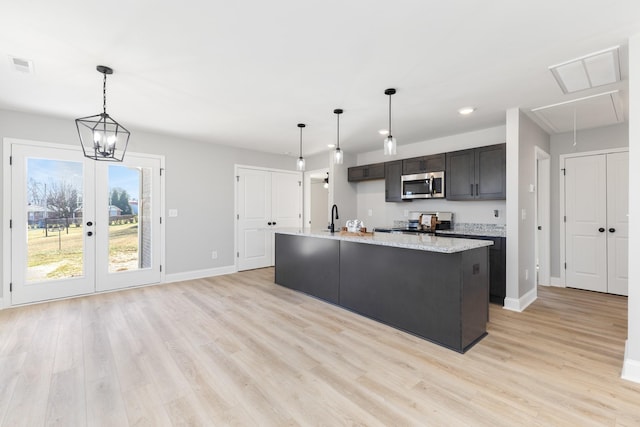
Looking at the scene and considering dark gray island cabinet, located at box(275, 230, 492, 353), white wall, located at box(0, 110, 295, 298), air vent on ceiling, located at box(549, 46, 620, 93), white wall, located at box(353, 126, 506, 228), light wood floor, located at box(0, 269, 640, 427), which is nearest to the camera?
light wood floor, located at box(0, 269, 640, 427)

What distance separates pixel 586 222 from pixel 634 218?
289cm

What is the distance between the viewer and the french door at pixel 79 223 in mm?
3742

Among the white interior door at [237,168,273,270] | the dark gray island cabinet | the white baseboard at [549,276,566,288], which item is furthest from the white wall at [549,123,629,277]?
the white interior door at [237,168,273,270]

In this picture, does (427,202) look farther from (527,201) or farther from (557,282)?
(557,282)

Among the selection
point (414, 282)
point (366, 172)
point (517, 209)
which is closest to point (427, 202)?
point (366, 172)

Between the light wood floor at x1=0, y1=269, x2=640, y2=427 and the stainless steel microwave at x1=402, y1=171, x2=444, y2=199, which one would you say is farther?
the stainless steel microwave at x1=402, y1=171, x2=444, y2=199

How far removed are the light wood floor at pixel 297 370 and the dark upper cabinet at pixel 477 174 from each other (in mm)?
1600

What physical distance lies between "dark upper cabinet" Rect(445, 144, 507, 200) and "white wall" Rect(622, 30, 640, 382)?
178 centimetres

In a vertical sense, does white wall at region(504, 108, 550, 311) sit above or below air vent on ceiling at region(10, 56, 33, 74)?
below

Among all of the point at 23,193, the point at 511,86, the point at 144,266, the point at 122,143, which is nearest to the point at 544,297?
the point at 511,86

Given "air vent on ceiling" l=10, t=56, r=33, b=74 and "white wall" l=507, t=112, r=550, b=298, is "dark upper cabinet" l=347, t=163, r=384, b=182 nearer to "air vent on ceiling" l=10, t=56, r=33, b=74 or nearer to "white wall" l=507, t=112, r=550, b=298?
"white wall" l=507, t=112, r=550, b=298

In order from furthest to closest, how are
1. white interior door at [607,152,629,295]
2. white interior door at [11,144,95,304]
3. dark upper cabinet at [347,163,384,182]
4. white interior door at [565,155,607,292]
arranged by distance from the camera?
dark upper cabinet at [347,163,384,182] → white interior door at [565,155,607,292] → white interior door at [607,152,629,295] → white interior door at [11,144,95,304]

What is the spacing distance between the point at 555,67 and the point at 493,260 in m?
2.21

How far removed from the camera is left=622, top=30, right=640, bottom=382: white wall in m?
2.04
